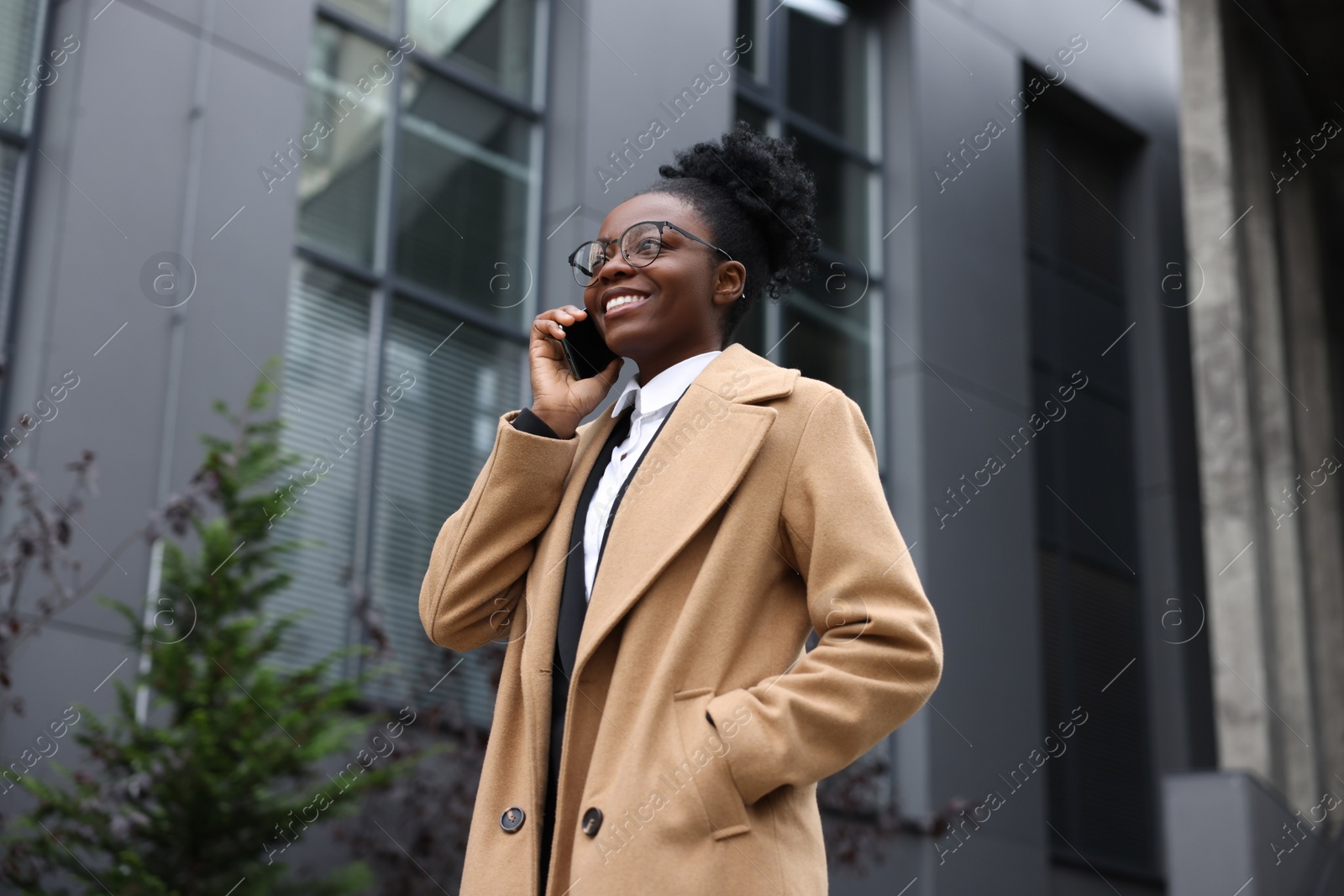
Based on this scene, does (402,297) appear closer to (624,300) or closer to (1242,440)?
(1242,440)

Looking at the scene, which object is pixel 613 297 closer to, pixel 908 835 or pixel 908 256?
pixel 908 835

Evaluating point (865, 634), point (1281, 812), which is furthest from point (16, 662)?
point (1281, 812)

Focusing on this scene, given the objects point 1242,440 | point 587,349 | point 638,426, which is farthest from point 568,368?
point 1242,440

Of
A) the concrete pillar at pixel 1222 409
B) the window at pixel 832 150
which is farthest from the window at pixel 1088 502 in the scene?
the concrete pillar at pixel 1222 409

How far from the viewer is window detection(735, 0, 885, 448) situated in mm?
12086

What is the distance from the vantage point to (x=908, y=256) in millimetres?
Result: 12820

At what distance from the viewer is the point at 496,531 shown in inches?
102

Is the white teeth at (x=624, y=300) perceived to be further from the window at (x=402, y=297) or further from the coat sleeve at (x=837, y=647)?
the window at (x=402, y=297)

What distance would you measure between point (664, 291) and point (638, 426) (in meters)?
0.26

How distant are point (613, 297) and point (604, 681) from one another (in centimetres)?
75

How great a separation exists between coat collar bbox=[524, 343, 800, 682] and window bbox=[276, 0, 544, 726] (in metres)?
5.70

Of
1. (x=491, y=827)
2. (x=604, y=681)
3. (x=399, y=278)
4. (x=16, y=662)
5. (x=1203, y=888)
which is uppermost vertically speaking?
(x=399, y=278)

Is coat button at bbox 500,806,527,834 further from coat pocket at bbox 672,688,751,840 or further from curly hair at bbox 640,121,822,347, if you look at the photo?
curly hair at bbox 640,121,822,347

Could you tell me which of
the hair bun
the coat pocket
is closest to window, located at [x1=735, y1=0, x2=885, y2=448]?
the hair bun
